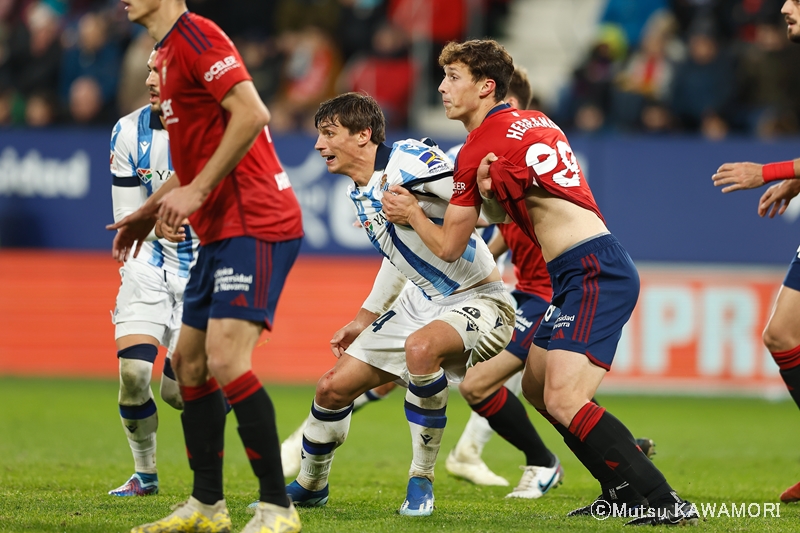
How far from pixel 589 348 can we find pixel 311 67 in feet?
38.4

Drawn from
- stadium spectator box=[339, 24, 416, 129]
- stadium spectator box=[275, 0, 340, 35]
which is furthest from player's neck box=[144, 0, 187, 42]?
stadium spectator box=[275, 0, 340, 35]

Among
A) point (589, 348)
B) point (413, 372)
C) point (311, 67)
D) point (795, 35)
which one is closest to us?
point (589, 348)

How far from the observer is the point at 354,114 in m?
6.11

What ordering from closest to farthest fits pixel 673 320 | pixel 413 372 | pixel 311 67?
pixel 413 372 < pixel 673 320 < pixel 311 67

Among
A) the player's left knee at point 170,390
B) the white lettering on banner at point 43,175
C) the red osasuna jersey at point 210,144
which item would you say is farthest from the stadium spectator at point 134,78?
the red osasuna jersey at point 210,144

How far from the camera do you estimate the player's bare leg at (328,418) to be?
607 centimetres

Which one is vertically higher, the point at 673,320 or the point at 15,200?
the point at 15,200

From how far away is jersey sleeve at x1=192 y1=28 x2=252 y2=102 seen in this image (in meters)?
4.87

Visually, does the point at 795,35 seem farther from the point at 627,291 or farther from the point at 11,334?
the point at 11,334

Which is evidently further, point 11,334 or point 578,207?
point 11,334

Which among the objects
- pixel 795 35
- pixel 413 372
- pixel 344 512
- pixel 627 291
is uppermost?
pixel 795 35

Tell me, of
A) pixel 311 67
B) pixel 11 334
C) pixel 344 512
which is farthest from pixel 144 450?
pixel 311 67

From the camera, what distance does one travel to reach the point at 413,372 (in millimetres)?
5934

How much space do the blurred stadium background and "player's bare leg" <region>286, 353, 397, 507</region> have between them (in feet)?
24.4
